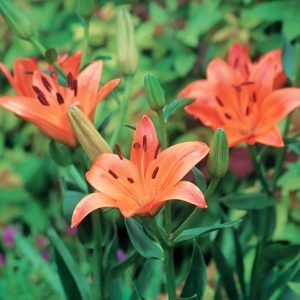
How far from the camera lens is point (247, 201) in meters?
0.97

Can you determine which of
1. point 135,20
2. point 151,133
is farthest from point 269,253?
point 135,20

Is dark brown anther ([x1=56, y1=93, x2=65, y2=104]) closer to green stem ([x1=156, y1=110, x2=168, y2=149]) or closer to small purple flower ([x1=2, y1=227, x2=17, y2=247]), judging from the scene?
green stem ([x1=156, y1=110, x2=168, y2=149])

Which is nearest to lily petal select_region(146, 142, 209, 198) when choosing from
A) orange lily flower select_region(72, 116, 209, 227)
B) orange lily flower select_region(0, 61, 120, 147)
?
orange lily flower select_region(72, 116, 209, 227)

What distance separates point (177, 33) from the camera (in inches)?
67.7

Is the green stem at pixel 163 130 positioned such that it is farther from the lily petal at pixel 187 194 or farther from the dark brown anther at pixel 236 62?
the dark brown anther at pixel 236 62

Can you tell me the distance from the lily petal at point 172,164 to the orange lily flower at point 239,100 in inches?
6.3

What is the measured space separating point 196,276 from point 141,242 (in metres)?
0.12

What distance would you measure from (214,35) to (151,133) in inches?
38.5

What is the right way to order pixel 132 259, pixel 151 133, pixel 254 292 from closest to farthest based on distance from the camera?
1. pixel 151 133
2. pixel 132 259
3. pixel 254 292

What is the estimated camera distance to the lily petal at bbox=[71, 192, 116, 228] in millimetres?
722

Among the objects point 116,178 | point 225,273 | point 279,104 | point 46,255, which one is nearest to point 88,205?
point 116,178

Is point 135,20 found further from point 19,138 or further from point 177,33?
point 19,138

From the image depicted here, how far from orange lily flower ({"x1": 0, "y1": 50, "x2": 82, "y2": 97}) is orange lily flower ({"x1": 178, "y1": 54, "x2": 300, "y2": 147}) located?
0.47ft

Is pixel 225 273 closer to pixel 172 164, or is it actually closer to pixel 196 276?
A: pixel 196 276
